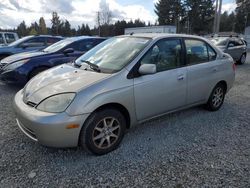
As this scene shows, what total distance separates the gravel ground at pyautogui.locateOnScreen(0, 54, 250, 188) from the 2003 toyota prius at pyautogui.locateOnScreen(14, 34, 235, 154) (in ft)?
0.91

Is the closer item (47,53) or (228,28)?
(47,53)

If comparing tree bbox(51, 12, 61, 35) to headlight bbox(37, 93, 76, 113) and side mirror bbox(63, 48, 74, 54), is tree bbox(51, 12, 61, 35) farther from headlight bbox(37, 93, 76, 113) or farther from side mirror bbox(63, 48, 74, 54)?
headlight bbox(37, 93, 76, 113)

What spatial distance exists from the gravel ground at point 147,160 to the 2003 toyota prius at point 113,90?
278 mm

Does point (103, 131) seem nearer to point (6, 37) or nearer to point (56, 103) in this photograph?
point (56, 103)

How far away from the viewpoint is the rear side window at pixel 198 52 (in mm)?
3840

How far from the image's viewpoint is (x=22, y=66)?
549cm

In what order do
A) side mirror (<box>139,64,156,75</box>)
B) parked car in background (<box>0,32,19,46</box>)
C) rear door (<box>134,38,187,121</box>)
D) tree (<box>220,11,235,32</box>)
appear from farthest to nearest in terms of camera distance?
tree (<box>220,11,235,32</box>), parked car in background (<box>0,32,19,46</box>), rear door (<box>134,38,187,121</box>), side mirror (<box>139,64,156,75</box>)

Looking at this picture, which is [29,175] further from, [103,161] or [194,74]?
[194,74]

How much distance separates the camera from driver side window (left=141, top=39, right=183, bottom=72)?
3285mm

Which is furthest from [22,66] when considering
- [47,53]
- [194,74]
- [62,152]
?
[194,74]

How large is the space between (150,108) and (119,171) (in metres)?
1.06

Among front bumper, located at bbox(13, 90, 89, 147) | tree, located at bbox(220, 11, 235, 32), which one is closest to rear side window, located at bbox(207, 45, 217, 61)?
front bumper, located at bbox(13, 90, 89, 147)

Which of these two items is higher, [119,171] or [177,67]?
[177,67]

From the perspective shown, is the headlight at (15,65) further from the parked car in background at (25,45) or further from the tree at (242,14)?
the tree at (242,14)
